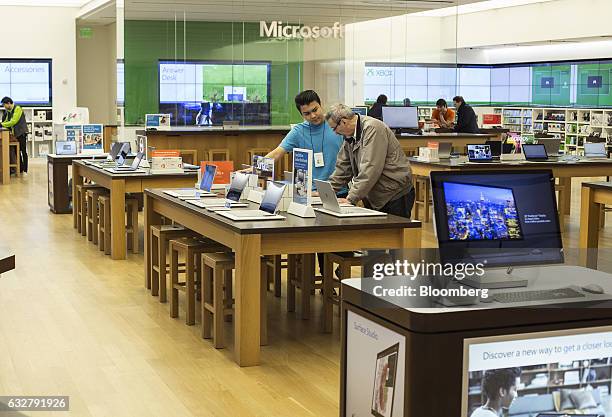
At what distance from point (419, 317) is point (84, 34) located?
21259mm

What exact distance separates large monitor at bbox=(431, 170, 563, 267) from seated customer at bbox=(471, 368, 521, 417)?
15.6 inches

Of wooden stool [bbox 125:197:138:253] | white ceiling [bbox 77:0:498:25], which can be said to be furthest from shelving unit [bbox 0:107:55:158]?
wooden stool [bbox 125:197:138:253]

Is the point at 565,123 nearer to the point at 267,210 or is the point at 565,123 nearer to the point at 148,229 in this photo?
the point at 148,229

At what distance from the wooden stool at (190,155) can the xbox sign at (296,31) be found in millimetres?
3526

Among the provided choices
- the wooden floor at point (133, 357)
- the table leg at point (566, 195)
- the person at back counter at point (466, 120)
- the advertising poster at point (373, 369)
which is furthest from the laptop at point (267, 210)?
the person at back counter at point (466, 120)

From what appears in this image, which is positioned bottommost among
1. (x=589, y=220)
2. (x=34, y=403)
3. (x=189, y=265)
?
(x=34, y=403)

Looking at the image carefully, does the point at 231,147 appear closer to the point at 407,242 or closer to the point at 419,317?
the point at 407,242

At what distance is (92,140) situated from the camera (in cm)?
1270

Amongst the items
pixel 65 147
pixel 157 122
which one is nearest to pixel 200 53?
pixel 157 122

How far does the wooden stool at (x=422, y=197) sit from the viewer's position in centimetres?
1188

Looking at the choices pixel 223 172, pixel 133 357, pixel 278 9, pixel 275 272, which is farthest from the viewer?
pixel 278 9

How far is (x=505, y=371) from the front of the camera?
302cm

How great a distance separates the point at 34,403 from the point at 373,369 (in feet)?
7.44

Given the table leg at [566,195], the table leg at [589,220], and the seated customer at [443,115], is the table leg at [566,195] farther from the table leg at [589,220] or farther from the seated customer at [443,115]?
the seated customer at [443,115]
